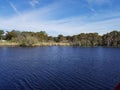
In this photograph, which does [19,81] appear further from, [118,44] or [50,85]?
[118,44]

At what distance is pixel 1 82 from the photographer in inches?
730

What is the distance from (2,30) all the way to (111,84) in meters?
120

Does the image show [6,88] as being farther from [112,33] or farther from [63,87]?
[112,33]

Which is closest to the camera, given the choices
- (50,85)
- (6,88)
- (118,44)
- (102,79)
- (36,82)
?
(6,88)

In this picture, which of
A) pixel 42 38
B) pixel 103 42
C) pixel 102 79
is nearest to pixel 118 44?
pixel 103 42

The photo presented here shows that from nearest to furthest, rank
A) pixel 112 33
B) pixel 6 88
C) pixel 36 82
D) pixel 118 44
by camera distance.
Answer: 1. pixel 6 88
2. pixel 36 82
3. pixel 118 44
4. pixel 112 33

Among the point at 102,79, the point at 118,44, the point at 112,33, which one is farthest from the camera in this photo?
the point at 112,33

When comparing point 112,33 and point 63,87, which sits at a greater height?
point 112,33

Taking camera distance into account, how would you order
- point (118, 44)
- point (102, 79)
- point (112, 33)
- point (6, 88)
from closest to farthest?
point (6, 88), point (102, 79), point (118, 44), point (112, 33)

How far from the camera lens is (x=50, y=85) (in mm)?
17562

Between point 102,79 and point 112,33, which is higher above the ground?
point 112,33

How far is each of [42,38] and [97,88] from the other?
112750 mm

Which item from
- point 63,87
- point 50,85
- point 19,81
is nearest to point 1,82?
point 19,81

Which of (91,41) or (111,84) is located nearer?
(111,84)
